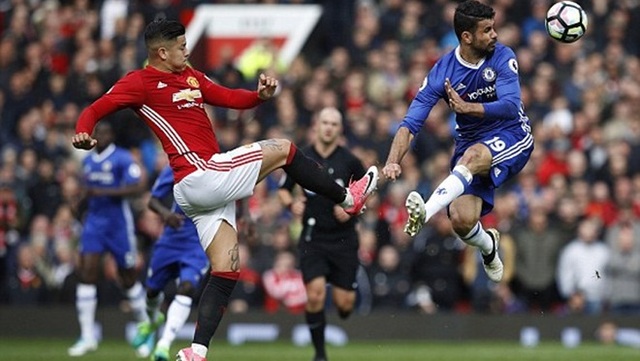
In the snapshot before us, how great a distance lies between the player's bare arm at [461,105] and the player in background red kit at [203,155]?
50.8 inches

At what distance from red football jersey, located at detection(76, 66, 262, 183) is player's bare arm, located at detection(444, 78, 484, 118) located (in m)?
2.18

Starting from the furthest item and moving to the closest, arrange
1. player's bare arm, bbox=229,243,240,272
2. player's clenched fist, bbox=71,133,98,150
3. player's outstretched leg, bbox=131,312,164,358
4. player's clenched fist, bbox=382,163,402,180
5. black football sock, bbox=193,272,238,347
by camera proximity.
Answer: player's outstretched leg, bbox=131,312,164,358 < player's clenched fist, bbox=382,163,402,180 < player's bare arm, bbox=229,243,240,272 < black football sock, bbox=193,272,238,347 < player's clenched fist, bbox=71,133,98,150

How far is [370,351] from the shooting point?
19.8m

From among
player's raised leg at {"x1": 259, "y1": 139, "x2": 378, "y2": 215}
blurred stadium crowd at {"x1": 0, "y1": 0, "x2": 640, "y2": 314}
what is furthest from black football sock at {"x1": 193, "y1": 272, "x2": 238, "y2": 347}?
blurred stadium crowd at {"x1": 0, "y1": 0, "x2": 640, "y2": 314}

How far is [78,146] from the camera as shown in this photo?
12.6 metres

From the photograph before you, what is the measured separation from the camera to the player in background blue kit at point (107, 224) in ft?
62.5

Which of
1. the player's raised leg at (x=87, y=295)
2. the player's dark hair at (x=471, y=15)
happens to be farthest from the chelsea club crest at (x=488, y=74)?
the player's raised leg at (x=87, y=295)

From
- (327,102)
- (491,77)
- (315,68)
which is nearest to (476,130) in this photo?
(491,77)

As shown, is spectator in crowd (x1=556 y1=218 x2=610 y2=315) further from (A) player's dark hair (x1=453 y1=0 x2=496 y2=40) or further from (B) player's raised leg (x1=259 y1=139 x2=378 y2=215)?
(B) player's raised leg (x1=259 y1=139 x2=378 y2=215)

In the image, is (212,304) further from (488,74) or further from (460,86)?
(488,74)

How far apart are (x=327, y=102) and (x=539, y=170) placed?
142 inches

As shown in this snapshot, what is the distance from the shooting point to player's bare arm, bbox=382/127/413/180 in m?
13.6

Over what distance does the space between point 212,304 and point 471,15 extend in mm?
3682

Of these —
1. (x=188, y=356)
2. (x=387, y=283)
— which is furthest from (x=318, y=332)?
(x=387, y=283)
